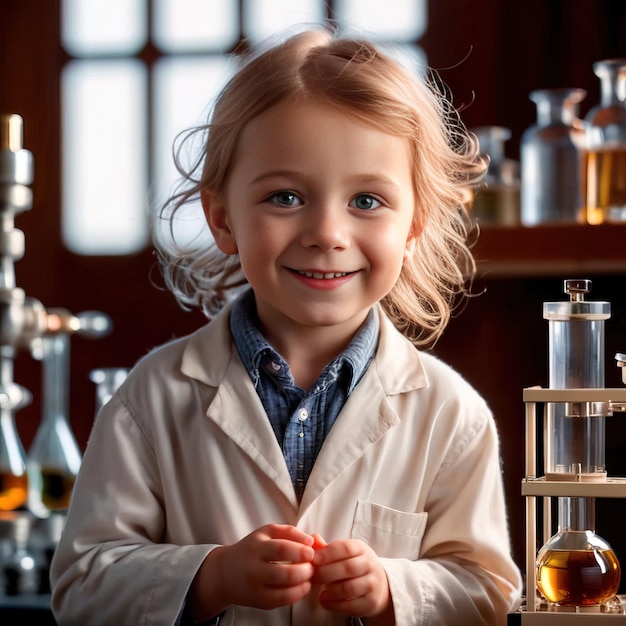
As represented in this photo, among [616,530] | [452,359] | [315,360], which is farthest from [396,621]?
[452,359]

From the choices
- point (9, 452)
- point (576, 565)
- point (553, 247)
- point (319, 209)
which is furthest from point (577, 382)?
point (9, 452)

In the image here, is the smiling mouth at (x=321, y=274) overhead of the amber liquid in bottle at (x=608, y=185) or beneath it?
beneath

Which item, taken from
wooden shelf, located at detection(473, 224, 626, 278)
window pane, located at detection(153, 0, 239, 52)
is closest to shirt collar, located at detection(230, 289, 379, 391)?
wooden shelf, located at detection(473, 224, 626, 278)

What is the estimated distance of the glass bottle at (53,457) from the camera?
126cm

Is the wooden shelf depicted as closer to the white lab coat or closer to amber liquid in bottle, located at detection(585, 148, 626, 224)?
amber liquid in bottle, located at detection(585, 148, 626, 224)

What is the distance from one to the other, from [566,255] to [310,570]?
59 cm

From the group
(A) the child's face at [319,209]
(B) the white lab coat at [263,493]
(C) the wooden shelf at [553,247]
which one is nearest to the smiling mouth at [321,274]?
(A) the child's face at [319,209]

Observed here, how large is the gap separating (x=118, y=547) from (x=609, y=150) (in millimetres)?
740

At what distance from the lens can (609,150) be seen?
1263 mm

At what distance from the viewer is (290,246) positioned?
0.85 metres

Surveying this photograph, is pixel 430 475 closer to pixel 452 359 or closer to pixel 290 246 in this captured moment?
pixel 290 246

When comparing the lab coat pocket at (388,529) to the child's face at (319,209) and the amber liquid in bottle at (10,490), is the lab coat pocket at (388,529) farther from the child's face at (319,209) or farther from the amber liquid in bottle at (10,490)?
the amber liquid in bottle at (10,490)

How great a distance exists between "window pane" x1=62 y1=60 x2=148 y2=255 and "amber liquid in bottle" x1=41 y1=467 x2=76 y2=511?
575 millimetres

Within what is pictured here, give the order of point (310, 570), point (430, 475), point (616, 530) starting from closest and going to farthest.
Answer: point (310, 570) → point (430, 475) → point (616, 530)
